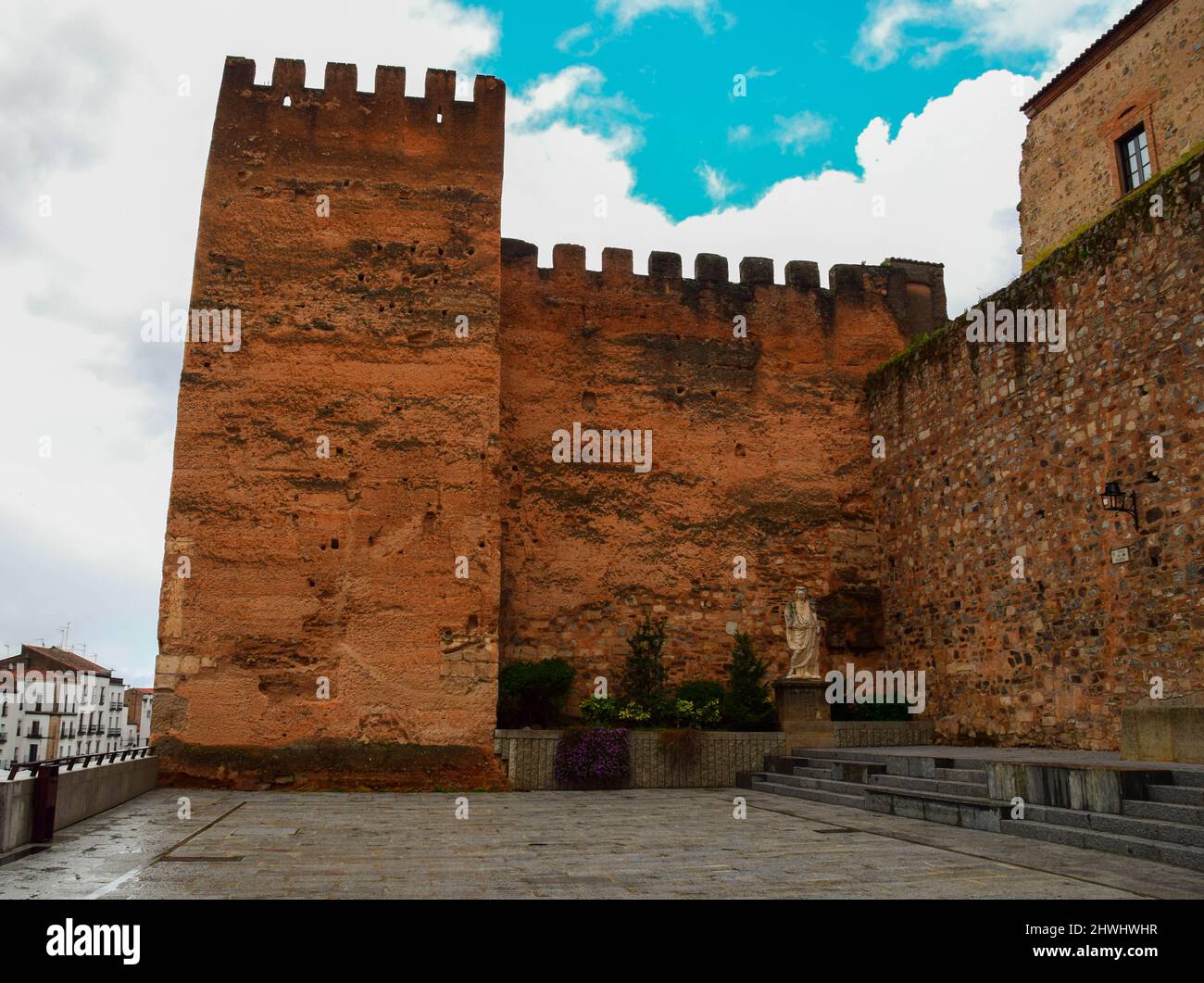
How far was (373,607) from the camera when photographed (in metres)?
11.9

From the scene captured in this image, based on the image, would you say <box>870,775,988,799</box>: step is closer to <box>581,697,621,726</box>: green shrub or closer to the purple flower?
the purple flower

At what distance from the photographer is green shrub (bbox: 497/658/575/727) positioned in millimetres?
12703

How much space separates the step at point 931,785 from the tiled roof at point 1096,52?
14.5 m

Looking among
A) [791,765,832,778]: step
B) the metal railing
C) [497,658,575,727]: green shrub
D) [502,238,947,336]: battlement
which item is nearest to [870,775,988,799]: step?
[791,765,832,778]: step

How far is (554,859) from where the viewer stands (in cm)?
626

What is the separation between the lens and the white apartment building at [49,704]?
130ft

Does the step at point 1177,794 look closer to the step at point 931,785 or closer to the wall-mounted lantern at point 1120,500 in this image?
the step at point 931,785

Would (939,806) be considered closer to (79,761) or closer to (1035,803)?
(1035,803)

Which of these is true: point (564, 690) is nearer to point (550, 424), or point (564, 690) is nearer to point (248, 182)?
point (550, 424)

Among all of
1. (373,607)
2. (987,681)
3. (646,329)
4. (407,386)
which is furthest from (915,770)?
(646,329)

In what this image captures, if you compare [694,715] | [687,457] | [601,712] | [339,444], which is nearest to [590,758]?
[601,712]

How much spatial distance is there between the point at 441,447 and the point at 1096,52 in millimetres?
14410
